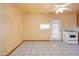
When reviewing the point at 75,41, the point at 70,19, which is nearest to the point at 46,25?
the point at 70,19

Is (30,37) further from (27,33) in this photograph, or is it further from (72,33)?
(72,33)

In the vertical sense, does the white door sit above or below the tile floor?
above

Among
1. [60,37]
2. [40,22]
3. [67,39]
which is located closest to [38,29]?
[40,22]

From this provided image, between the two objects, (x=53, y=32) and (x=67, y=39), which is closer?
(x=67, y=39)

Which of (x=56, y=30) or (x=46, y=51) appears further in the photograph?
(x=56, y=30)

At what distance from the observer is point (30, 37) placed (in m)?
9.26

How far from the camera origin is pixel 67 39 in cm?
780

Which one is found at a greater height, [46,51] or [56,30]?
[56,30]

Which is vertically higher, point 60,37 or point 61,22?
point 61,22

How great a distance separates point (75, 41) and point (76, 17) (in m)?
2.51

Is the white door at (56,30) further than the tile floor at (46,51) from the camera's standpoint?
Yes

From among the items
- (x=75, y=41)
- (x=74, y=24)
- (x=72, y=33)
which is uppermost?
(x=74, y=24)

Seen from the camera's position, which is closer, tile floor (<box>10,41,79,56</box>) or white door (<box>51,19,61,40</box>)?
tile floor (<box>10,41,79,56</box>)

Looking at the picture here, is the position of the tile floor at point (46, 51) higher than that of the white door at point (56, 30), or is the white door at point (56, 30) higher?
the white door at point (56, 30)
